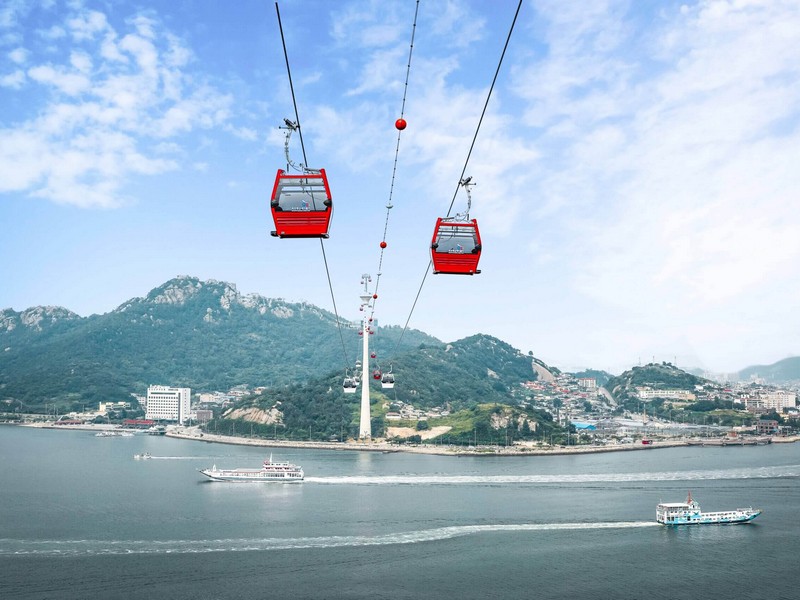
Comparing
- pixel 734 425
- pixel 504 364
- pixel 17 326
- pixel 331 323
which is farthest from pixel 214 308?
pixel 734 425

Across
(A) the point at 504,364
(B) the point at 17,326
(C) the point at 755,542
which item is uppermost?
(B) the point at 17,326

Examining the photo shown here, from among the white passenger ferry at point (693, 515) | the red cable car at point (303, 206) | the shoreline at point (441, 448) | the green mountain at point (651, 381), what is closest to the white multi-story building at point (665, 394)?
the green mountain at point (651, 381)

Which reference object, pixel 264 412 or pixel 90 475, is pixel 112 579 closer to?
pixel 90 475

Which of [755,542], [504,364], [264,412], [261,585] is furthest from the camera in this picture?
[504,364]

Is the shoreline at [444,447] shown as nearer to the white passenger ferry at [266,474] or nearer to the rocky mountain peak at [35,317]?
the white passenger ferry at [266,474]

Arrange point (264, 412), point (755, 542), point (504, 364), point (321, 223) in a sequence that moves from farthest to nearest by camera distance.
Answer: point (504, 364) → point (264, 412) → point (755, 542) → point (321, 223)

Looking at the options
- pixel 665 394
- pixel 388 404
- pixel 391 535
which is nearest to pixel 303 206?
pixel 391 535
